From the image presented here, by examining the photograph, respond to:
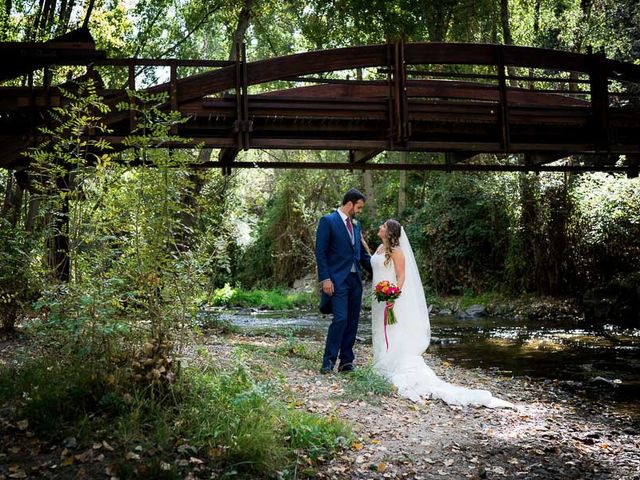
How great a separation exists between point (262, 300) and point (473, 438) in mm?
19671

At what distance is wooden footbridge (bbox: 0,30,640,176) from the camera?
11.0m

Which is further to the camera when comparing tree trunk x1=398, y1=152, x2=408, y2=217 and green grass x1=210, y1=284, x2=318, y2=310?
tree trunk x1=398, y1=152, x2=408, y2=217

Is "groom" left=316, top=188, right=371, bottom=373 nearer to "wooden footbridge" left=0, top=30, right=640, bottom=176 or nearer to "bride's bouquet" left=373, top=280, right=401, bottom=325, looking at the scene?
"bride's bouquet" left=373, top=280, right=401, bottom=325

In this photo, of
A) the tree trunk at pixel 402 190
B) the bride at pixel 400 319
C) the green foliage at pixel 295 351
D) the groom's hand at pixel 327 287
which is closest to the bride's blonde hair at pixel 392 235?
the bride at pixel 400 319

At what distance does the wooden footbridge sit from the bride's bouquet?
3.84 m

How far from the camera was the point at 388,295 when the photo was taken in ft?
26.5

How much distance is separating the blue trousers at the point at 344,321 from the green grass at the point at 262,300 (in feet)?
52.1

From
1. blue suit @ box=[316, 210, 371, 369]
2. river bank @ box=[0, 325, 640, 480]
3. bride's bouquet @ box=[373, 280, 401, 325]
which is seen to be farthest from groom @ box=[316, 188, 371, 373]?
river bank @ box=[0, 325, 640, 480]

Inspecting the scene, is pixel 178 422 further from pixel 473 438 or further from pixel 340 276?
pixel 340 276

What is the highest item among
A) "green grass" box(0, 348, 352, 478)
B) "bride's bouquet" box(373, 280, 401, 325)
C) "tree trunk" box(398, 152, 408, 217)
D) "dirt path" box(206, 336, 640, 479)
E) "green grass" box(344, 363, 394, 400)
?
"tree trunk" box(398, 152, 408, 217)

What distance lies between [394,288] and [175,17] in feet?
59.4

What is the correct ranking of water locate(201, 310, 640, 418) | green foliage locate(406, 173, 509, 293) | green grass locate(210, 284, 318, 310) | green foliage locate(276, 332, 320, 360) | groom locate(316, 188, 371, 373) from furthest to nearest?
green grass locate(210, 284, 318, 310)
green foliage locate(406, 173, 509, 293)
green foliage locate(276, 332, 320, 360)
water locate(201, 310, 640, 418)
groom locate(316, 188, 371, 373)

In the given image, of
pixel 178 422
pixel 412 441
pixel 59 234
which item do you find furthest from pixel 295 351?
pixel 178 422

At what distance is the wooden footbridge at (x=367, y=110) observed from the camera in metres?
11.0
